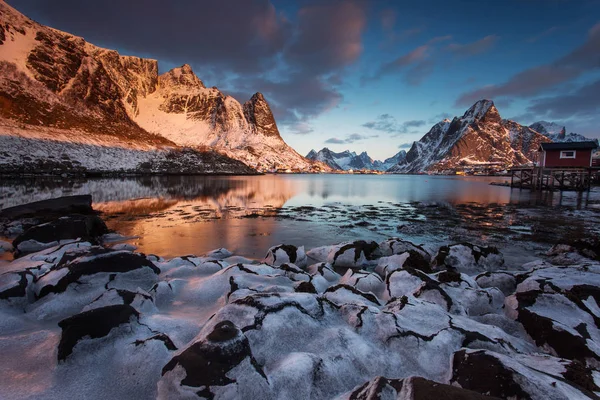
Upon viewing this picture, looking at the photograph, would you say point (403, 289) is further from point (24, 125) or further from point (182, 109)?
point (182, 109)

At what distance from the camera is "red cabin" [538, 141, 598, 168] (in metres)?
36.2

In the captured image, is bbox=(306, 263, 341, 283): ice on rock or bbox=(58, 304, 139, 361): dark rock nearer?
bbox=(58, 304, 139, 361): dark rock

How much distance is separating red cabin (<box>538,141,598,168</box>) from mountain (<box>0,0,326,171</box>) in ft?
280

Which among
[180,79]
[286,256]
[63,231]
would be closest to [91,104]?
[180,79]

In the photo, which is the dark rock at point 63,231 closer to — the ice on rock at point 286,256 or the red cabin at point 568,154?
the ice on rock at point 286,256

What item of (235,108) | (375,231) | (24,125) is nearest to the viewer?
(375,231)

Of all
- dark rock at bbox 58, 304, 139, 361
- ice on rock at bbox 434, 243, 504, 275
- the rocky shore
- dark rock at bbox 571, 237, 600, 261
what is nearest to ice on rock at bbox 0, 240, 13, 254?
the rocky shore

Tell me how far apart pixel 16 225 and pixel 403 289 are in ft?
55.4

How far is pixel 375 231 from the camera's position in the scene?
13758mm

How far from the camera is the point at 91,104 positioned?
92562 mm

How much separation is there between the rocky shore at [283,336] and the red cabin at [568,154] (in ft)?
143

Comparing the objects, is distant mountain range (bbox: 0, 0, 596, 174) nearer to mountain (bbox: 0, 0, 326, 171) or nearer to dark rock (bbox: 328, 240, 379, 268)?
mountain (bbox: 0, 0, 326, 171)

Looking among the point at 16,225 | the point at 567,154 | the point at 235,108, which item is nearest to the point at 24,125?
the point at 16,225

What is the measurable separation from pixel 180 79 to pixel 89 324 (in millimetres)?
208722
